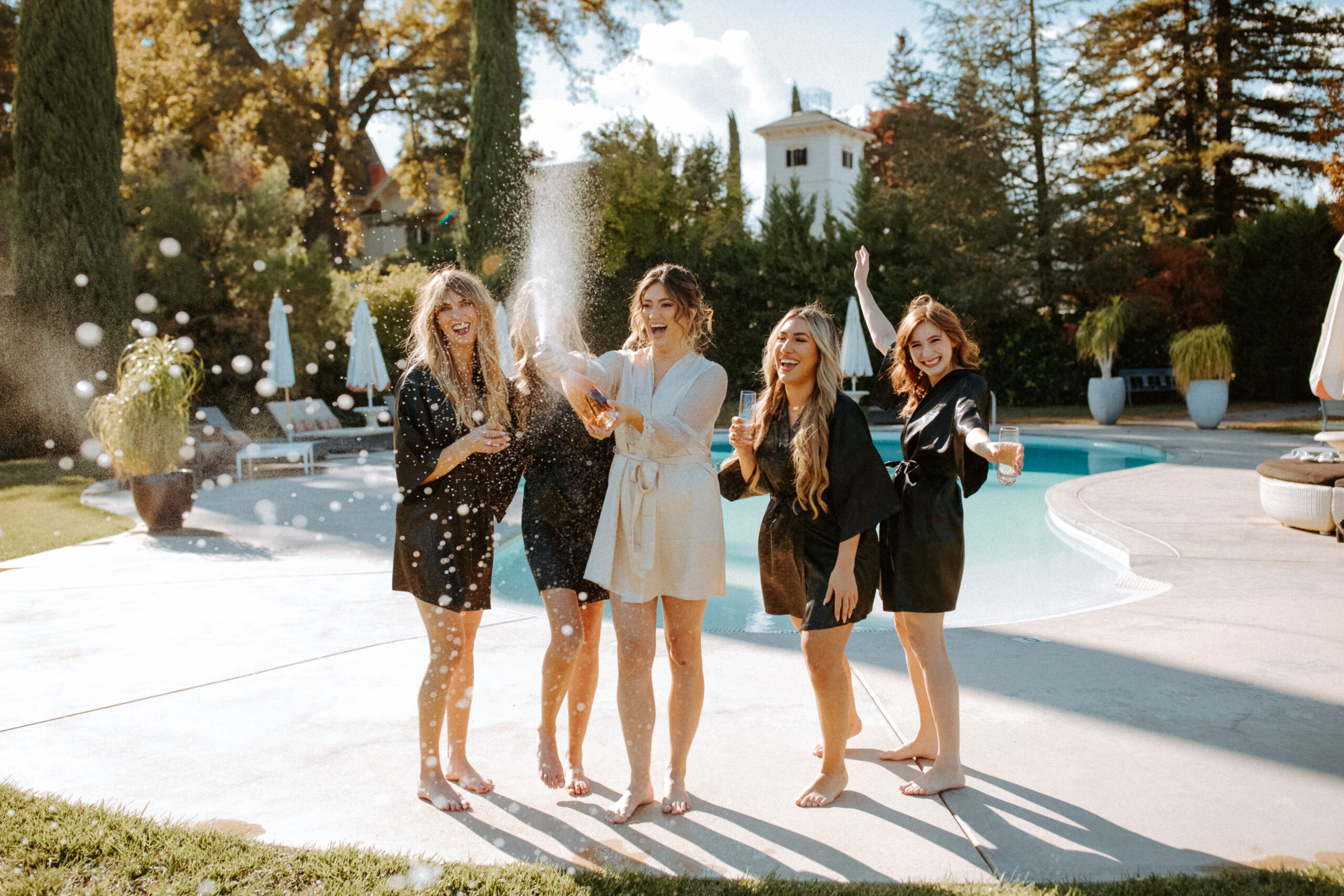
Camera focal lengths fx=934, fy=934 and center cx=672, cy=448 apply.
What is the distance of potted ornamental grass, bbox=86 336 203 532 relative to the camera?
789cm

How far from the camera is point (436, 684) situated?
3012 millimetres

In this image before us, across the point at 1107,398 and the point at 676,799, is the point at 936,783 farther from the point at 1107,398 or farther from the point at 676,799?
the point at 1107,398

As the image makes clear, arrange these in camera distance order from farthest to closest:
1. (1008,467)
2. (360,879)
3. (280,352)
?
1. (280,352)
2. (1008,467)
3. (360,879)

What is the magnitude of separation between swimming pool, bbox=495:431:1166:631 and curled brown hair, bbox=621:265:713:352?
2338 mm

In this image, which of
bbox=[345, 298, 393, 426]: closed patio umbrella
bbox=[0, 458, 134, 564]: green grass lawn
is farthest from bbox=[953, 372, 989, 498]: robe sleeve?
bbox=[345, 298, 393, 426]: closed patio umbrella

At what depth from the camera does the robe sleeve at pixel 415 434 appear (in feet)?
9.60

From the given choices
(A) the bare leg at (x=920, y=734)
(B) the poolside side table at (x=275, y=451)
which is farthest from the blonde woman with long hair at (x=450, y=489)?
(B) the poolside side table at (x=275, y=451)

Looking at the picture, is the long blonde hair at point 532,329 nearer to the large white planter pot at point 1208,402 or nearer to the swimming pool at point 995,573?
the swimming pool at point 995,573

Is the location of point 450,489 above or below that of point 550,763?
above

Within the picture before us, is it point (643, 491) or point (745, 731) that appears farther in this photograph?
point (745, 731)

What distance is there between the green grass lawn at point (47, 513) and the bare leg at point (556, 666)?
5755 millimetres

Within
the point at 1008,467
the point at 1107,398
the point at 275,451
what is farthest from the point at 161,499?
the point at 1107,398

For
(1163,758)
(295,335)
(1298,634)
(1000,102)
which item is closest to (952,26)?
(1000,102)

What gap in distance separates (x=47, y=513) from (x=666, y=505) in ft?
28.3
